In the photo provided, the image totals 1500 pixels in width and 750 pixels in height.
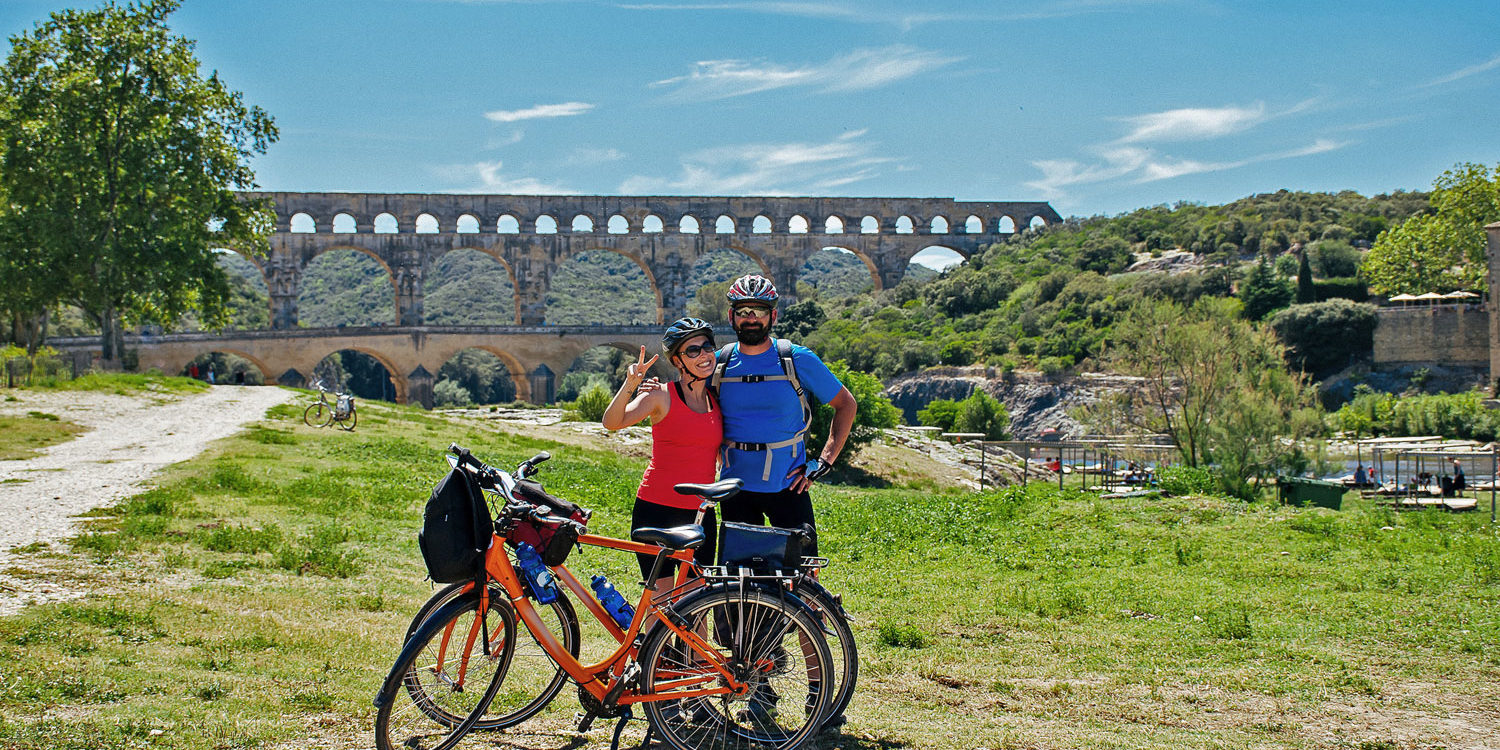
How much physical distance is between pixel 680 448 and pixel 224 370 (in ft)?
167

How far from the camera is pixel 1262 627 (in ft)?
18.2

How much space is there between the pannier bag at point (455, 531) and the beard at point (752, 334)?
111 cm

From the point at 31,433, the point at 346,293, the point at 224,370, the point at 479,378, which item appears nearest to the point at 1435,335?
the point at 31,433

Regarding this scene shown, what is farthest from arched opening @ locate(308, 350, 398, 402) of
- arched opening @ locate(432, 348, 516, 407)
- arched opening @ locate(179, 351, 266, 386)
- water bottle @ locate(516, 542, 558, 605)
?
water bottle @ locate(516, 542, 558, 605)

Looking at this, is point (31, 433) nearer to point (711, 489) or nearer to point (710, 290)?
point (711, 489)

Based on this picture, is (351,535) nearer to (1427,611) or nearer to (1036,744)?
(1036,744)

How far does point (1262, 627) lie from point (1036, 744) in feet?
8.35

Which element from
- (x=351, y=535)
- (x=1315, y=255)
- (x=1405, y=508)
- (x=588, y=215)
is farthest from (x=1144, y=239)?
(x=351, y=535)

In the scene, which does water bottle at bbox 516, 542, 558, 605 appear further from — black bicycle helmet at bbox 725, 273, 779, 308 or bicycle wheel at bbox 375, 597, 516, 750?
black bicycle helmet at bbox 725, 273, 779, 308

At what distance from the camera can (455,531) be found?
130 inches

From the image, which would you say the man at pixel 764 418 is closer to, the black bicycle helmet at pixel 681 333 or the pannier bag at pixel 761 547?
the black bicycle helmet at pixel 681 333

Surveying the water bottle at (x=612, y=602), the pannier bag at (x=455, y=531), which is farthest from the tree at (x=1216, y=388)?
the pannier bag at (x=455, y=531)

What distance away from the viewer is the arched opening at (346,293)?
7288 cm

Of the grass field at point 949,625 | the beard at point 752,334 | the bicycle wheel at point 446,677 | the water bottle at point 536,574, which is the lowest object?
the grass field at point 949,625
